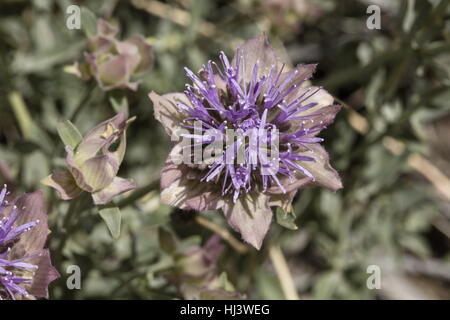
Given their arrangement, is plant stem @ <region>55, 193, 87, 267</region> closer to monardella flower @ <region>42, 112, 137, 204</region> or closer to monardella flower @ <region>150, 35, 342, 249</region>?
monardella flower @ <region>42, 112, 137, 204</region>

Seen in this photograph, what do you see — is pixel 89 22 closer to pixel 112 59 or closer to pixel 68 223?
pixel 112 59

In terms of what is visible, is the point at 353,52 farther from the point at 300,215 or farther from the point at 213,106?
the point at 213,106

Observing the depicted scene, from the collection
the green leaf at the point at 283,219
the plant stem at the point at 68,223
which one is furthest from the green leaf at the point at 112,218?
the green leaf at the point at 283,219
